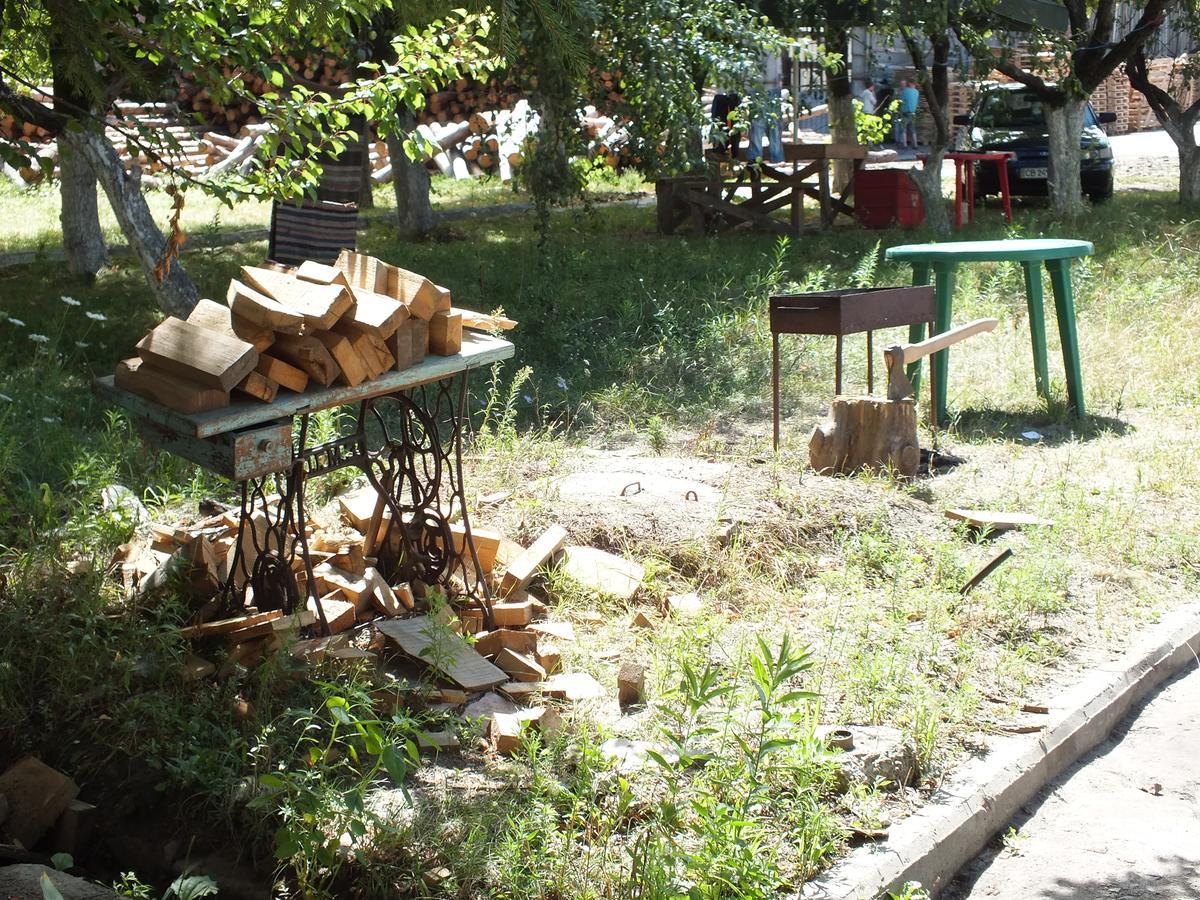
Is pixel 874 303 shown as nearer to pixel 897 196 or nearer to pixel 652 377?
pixel 652 377

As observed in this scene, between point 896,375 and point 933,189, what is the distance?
9.09m

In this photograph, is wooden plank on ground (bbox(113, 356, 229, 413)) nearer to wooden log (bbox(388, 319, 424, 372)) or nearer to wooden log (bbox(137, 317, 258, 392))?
wooden log (bbox(137, 317, 258, 392))

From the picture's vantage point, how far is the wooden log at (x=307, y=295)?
4090 millimetres

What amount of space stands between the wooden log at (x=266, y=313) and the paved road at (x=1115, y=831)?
2617 mm

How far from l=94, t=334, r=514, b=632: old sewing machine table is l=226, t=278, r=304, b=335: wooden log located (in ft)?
0.78

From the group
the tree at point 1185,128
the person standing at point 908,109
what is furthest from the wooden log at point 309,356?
the person standing at point 908,109

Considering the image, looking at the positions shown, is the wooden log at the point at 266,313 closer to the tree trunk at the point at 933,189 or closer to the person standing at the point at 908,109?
the tree trunk at the point at 933,189

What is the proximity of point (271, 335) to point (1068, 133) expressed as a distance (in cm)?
1349

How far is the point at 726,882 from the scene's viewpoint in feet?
10.5

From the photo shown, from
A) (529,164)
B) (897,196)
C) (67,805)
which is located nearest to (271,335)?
(67,805)

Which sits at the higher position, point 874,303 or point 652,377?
point 874,303

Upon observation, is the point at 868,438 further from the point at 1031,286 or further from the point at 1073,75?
the point at 1073,75

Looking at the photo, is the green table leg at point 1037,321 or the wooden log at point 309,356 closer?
the wooden log at point 309,356

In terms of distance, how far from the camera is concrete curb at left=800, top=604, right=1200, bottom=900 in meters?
3.47
